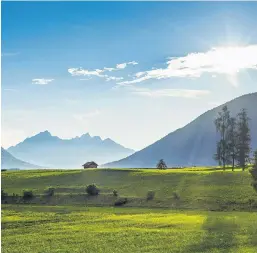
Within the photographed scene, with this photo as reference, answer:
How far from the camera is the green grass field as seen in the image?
46.0 m

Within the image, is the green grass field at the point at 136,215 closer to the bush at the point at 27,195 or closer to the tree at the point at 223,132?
the bush at the point at 27,195

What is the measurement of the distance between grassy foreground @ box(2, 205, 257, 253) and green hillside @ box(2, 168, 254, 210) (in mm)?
11108

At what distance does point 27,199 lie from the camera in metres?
99.4

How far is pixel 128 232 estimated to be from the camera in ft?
174

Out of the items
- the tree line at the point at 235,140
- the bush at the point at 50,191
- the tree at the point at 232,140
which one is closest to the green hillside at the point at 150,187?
the bush at the point at 50,191

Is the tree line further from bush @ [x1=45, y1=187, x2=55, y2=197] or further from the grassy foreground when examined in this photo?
the grassy foreground

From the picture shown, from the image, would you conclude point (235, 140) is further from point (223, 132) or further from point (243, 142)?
point (223, 132)

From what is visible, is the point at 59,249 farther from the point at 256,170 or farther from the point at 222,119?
the point at 222,119

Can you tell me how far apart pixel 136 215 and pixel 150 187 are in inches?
1279

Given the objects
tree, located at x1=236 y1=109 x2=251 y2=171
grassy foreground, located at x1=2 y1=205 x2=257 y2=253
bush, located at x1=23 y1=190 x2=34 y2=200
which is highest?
tree, located at x1=236 y1=109 x2=251 y2=171

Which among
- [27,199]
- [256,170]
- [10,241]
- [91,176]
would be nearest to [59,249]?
[10,241]

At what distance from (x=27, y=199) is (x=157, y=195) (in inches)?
1152

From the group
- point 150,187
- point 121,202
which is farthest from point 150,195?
point 150,187

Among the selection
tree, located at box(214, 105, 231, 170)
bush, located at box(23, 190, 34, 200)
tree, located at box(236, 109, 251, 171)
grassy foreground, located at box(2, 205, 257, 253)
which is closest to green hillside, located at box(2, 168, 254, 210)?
bush, located at box(23, 190, 34, 200)
